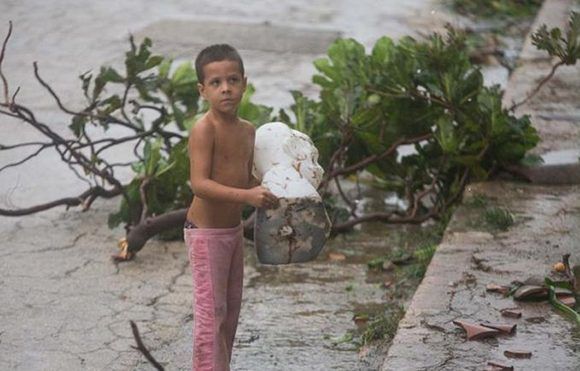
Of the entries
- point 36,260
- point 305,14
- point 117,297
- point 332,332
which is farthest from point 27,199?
point 305,14

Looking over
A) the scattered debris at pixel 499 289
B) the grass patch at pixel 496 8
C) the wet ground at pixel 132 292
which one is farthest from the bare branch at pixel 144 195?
the grass patch at pixel 496 8

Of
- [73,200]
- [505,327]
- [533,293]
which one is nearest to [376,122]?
[73,200]

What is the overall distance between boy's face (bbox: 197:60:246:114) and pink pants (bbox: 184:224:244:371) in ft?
1.31

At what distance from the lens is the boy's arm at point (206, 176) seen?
Answer: 400cm

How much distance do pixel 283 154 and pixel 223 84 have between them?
278mm

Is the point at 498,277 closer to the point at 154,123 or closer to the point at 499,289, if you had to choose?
the point at 499,289

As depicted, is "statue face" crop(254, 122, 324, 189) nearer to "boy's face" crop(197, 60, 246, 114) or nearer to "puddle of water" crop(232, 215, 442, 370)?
"boy's face" crop(197, 60, 246, 114)

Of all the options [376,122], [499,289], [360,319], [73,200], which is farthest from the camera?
[73,200]

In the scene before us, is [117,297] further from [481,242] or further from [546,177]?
[546,177]

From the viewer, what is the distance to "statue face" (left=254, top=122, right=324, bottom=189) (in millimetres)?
4078

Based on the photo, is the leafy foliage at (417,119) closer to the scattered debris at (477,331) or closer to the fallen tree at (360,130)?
the fallen tree at (360,130)

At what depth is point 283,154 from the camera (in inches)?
161

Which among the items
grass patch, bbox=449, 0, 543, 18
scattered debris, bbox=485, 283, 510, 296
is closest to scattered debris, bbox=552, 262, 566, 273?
scattered debris, bbox=485, 283, 510, 296

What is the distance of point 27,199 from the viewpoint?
6.87 m
